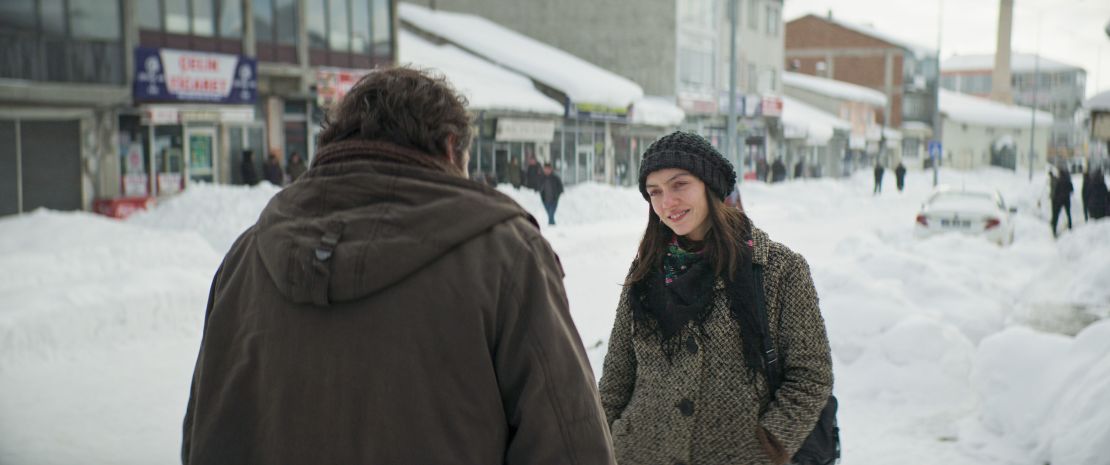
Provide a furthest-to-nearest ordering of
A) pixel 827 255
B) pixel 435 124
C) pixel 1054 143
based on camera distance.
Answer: pixel 1054 143 → pixel 827 255 → pixel 435 124

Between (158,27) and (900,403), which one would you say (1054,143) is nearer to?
(158,27)

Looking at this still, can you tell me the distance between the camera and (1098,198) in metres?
20.8

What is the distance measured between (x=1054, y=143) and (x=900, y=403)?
89173mm

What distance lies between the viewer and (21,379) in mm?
7676

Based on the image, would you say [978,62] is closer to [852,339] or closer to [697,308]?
[852,339]

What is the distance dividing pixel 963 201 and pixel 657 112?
742 inches

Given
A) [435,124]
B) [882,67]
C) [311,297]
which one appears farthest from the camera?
[882,67]

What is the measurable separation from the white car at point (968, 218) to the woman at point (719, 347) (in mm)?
14765

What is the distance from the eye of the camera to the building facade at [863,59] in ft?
215

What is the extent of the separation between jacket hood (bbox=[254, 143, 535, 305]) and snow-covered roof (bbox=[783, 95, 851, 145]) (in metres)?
45.3

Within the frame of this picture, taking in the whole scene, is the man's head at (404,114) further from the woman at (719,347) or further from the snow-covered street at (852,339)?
the snow-covered street at (852,339)

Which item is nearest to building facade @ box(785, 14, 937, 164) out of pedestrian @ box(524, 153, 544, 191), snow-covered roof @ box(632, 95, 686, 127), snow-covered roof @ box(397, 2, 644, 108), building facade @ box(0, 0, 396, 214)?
snow-covered roof @ box(632, 95, 686, 127)

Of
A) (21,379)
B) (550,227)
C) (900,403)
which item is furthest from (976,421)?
(550,227)

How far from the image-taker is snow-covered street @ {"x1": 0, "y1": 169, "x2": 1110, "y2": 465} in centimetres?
568
